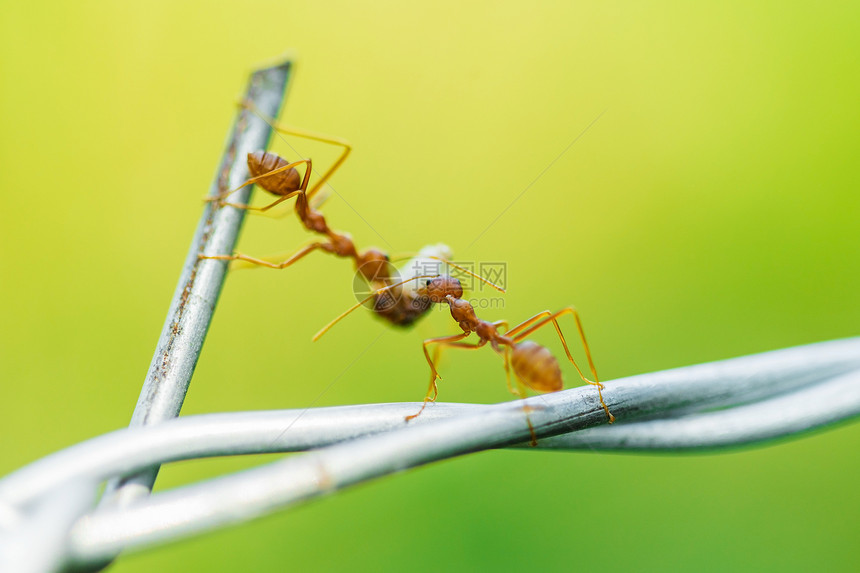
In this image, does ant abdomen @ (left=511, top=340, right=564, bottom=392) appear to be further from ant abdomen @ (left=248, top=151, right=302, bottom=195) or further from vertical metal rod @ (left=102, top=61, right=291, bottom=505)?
ant abdomen @ (left=248, top=151, right=302, bottom=195)

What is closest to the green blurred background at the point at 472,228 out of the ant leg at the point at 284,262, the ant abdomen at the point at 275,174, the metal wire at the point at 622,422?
the ant leg at the point at 284,262

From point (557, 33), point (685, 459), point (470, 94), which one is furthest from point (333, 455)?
point (557, 33)

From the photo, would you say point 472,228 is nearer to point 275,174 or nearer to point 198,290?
point 275,174

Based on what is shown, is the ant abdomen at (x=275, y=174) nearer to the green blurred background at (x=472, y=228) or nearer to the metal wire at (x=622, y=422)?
the green blurred background at (x=472, y=228)

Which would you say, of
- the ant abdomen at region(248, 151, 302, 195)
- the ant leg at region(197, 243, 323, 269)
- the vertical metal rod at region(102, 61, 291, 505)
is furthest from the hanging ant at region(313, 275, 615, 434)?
the vertical metal rod at region(102, 61, 291, 505)

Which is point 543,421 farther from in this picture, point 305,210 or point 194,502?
point 305,210

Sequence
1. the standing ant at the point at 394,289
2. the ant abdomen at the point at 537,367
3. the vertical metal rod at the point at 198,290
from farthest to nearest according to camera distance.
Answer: the standing ant at the point at 394,289 < the ant abdomen at the point at 537,367 < the vertical metal rod at the point at 198,290

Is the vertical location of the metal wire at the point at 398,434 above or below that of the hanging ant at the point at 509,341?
below
